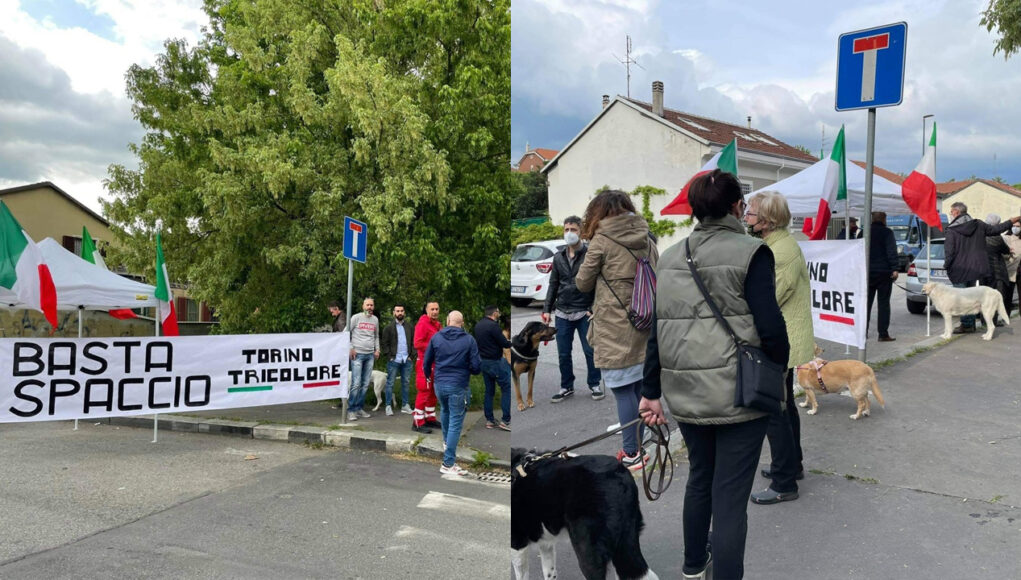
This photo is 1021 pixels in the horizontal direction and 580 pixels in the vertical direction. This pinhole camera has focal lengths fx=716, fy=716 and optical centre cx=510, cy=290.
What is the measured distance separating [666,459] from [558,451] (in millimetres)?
520

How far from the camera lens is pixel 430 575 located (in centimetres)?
324

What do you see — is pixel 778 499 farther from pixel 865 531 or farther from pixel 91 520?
pixel 91 520

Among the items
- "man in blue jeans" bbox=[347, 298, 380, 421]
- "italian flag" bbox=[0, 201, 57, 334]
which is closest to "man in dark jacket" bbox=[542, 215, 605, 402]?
"italian flag" bbox=[0, 201, 57, 334]

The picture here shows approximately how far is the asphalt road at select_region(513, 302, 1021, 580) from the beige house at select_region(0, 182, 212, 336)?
2145 mm

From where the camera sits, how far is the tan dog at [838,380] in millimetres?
3871

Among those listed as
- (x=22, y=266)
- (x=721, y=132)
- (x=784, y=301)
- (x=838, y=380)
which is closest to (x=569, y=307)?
(x=721, y=132)

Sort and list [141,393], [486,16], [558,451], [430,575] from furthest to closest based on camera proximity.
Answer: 1. [141,393]
2. [430,575]
3. [486,16]
4. [558,451]

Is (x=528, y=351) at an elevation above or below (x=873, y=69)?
below

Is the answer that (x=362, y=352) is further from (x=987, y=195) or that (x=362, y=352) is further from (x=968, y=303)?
(x=987, y=195)

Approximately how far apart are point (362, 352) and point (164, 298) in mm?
2218

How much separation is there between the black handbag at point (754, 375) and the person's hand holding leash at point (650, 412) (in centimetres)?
21

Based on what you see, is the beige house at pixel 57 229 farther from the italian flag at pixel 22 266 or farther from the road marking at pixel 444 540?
the road marking at pixel 444 540

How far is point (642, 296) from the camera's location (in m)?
1.97

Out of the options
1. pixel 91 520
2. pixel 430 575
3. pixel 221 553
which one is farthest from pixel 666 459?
pixel 91 520
